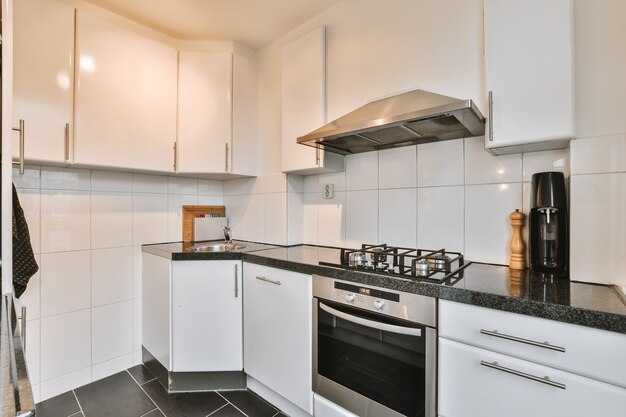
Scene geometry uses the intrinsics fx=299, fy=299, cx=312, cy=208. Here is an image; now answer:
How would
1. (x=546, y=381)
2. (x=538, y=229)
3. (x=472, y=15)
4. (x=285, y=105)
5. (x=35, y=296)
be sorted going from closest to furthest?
(x=546, y=381) → (x=538, y=229) → (x=472, y=15) → (x=35, y=296) → (x=285, y=105)

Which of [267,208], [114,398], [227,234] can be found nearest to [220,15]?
[267,208]

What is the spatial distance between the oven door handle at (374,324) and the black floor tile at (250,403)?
801 mm

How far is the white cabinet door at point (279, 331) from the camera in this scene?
4.93ft

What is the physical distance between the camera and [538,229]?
1.26 metres

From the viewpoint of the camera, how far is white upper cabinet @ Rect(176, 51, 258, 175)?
2160 mm

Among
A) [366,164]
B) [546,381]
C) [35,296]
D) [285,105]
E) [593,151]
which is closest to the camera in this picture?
[546,381]

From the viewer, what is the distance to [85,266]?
1966 millimetres

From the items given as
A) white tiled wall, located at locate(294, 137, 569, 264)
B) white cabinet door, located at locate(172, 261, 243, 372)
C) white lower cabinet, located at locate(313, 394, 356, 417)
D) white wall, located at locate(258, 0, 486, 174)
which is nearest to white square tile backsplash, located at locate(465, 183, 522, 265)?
white tiled wall, located at locate(294, 137, 569, 264)

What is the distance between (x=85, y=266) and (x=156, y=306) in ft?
1.72

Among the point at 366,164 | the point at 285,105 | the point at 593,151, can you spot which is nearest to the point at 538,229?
→ the point at 593,151

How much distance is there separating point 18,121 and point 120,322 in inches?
54.8

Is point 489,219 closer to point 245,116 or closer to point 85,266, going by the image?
point 245,116

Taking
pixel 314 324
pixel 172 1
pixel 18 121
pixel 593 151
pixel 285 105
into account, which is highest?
pixel 172 1

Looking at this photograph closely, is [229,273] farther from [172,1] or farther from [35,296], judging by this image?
[172,1]
